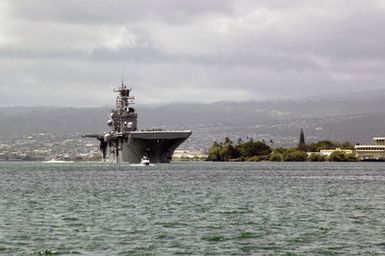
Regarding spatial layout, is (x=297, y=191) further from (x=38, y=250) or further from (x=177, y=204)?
(x=38, y=250)

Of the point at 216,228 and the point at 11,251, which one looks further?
the point at 216,228

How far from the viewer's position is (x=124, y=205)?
74.3 m

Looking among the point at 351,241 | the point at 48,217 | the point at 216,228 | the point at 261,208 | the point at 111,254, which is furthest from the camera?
the point at 261,208

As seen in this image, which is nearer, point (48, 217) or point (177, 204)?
point (48, 217)

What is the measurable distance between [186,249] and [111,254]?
3.91 metres

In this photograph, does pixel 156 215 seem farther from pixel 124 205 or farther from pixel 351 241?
pixel 351 241

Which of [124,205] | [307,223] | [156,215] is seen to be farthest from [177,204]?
[307,223]

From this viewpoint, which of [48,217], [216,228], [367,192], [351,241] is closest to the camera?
[351,241]

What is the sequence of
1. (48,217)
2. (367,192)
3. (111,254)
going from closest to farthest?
(111,254) → (48,217) → (367,192)

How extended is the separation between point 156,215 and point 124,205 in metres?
9.93

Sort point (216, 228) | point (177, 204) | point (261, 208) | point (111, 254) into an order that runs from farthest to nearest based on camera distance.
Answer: point (177, 204) → point (261, 208) → point (216, 228) → point (111, 254)

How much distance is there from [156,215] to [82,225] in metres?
9.17

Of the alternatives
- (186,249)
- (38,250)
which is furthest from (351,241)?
(38,250)

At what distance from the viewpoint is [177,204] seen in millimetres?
76125
